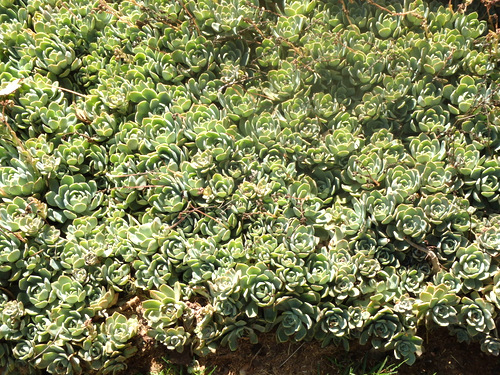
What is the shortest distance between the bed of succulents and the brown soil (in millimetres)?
106

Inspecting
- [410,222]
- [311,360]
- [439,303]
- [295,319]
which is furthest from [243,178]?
[439,303]

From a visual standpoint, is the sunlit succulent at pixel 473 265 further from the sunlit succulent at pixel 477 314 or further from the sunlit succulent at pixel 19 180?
the sunlit succulent at pixel 19 180

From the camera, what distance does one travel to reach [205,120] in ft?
8.70

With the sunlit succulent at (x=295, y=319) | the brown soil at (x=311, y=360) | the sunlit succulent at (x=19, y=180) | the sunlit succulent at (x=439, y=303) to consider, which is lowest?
the brown soil at (x=311, y=360)

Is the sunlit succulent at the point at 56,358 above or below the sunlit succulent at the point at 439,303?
below

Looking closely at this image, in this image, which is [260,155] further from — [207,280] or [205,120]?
[207,280]

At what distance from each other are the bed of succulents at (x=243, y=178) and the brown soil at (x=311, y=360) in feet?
0.35

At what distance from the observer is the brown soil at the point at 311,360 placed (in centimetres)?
254

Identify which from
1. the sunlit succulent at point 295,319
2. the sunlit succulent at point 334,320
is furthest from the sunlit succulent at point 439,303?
the sunlit succulent at point 295,319

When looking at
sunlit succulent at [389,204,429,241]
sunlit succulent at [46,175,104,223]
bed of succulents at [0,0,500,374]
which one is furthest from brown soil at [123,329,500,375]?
sunlit succulent at [46,175,104,223]

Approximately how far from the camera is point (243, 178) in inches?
102

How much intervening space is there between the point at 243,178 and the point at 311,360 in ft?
3.29

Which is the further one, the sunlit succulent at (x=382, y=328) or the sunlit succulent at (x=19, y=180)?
the sunlit succulent at (x=19, y=180)

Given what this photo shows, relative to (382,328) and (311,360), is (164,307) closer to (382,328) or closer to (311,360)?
(311,360)
